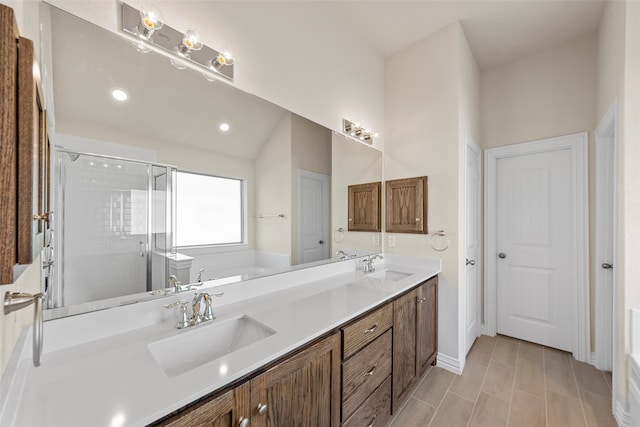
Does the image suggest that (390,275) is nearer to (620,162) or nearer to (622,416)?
(622,416)

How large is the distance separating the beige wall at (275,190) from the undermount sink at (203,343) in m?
0.48

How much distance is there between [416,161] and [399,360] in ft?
5.54

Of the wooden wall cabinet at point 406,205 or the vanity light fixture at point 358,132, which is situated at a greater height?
the vanity light fixture at point 358,132

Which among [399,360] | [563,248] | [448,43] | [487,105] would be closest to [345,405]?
[399,360]

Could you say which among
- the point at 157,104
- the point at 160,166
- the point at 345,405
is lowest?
the point at 345,405

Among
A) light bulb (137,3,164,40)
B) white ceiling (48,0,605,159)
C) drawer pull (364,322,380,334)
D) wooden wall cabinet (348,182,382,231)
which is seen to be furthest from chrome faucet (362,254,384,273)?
light bulb (137,3,164,40)

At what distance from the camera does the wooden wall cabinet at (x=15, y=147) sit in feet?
1.34

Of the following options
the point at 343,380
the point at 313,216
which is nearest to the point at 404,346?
the point at 343,380

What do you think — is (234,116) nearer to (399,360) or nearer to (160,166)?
(160,166)

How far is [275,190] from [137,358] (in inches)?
40.8

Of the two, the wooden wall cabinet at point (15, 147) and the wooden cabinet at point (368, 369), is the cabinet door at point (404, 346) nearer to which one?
the wooden cabinet at point (368, 369)

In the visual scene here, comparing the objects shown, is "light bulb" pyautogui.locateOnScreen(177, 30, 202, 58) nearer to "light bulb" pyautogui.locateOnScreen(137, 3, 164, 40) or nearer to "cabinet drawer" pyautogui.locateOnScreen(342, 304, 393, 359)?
"light bulb" pyautogui.locateOnScreen(137, 3, 164, 40)

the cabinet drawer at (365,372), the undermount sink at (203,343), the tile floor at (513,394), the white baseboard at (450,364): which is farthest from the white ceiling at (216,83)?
the white baseboard at (450,364)

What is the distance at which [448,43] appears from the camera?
229 cm
